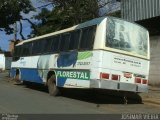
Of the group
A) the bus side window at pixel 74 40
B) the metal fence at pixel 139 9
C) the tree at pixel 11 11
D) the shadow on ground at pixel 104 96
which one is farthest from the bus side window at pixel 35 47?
the tree at pixel 11 11

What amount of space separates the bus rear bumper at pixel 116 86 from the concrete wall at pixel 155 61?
5938 mm

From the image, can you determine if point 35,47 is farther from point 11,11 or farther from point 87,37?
point 11,11

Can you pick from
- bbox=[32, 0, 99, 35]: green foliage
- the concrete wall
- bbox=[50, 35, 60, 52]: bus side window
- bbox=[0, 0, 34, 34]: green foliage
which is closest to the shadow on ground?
bbox=[50, 35, 60, 52]: bus side window

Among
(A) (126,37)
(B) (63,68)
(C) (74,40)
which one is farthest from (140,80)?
(B) (63,68)

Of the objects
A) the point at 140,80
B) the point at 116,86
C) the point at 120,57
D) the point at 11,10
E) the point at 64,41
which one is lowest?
the point at 116,86

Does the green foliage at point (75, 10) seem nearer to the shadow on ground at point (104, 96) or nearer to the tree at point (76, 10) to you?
the tree at point (76, 10)

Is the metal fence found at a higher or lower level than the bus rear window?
higher

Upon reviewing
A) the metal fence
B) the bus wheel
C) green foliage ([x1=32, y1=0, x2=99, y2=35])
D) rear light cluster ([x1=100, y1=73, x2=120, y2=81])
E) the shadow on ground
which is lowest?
the shadow on ground

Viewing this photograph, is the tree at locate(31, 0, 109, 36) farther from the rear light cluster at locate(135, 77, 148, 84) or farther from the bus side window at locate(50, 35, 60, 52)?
the rear light cluster at locate(135, 77, 148, 84)

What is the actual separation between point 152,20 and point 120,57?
25.2ft

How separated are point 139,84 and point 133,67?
692 mm

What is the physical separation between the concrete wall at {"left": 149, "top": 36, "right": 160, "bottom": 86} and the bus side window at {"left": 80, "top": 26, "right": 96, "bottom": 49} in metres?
6.54

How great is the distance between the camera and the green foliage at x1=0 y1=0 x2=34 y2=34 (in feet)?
130

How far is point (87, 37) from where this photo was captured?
59.5 ft
